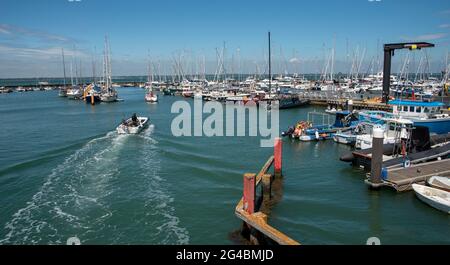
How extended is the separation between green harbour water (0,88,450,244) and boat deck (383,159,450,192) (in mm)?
510

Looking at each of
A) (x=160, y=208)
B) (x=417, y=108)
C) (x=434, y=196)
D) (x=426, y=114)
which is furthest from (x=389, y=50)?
(x=160, y=208)

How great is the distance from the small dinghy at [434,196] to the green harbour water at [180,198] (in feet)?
1.17

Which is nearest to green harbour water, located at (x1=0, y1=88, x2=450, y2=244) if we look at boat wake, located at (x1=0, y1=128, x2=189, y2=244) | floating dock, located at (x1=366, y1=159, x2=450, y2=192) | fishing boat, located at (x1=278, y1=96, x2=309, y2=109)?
boat wake, located at (x1=0, y1=128, x2=189, y2=244)

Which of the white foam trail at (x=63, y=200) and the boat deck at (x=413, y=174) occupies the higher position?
the boat deck at (x=413, y=174)

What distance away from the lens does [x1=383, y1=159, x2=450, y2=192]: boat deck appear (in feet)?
63.4

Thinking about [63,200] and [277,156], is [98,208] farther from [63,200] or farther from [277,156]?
[277,156]

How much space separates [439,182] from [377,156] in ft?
11.4

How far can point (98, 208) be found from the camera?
58.0 feet

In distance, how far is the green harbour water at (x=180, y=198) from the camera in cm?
1509

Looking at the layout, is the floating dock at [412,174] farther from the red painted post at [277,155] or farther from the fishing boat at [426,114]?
the fishing boat at [426,114]

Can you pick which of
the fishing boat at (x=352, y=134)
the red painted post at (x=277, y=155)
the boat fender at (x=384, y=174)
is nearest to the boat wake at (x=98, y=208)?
the red painted post at (x=277, y=155)

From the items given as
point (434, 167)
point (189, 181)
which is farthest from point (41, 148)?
point (434, 167)

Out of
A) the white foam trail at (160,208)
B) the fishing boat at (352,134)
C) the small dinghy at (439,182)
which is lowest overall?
the white foam trail at (160,208)

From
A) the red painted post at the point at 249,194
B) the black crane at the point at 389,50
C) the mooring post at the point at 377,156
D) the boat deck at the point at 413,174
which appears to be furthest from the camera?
the black crane at the point at 389,50
